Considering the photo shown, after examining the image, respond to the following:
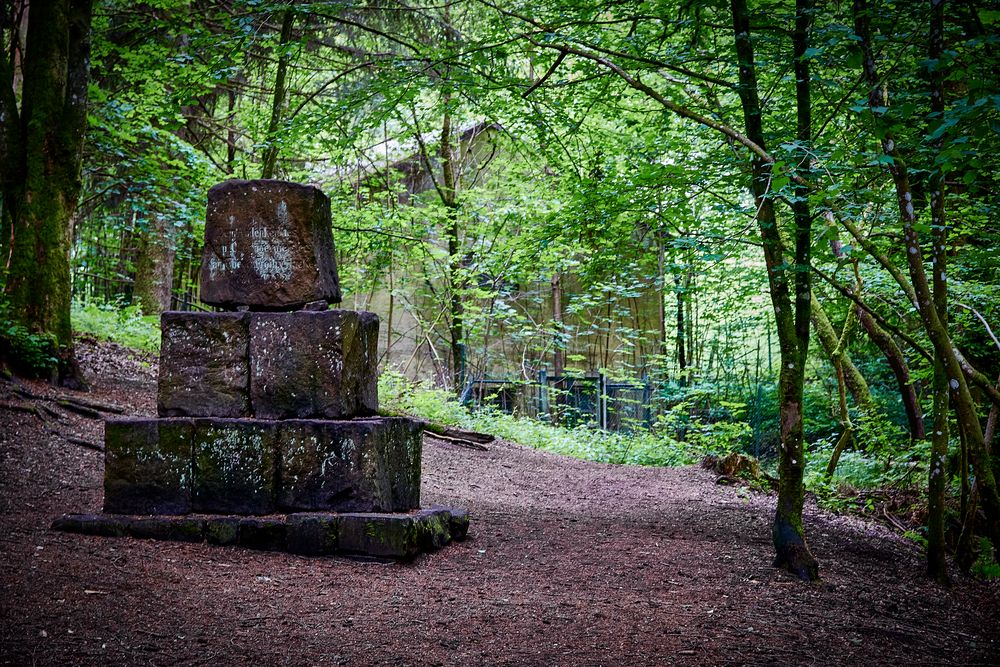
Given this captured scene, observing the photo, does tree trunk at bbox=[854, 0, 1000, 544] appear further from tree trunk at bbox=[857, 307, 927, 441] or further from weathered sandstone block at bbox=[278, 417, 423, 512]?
weathered sandstone block at bbox=[278, 417, 423, 512]

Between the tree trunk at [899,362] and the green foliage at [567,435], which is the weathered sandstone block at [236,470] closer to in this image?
the tree trunk at [899,362]

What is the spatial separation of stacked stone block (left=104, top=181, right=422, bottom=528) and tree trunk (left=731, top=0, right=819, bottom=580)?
287cm

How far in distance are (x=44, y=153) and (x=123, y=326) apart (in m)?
5.46

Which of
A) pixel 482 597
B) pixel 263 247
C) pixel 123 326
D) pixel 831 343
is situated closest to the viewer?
pixel 482 597

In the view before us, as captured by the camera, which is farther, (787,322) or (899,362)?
(899,362)

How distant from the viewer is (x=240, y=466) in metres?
5.44

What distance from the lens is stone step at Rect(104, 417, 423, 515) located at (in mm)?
5418

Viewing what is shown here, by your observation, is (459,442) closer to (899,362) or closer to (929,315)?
(899,362)

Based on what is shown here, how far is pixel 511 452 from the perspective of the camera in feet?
40.0

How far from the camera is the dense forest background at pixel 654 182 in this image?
17.3 ft

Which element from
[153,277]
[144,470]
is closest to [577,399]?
[153,277]

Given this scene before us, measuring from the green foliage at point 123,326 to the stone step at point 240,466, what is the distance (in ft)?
28.0

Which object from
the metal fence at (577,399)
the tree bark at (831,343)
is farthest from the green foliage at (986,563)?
the metal fence at (577,399)

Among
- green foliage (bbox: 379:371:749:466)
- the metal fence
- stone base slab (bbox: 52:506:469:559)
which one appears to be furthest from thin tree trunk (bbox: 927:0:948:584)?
the metal fence
